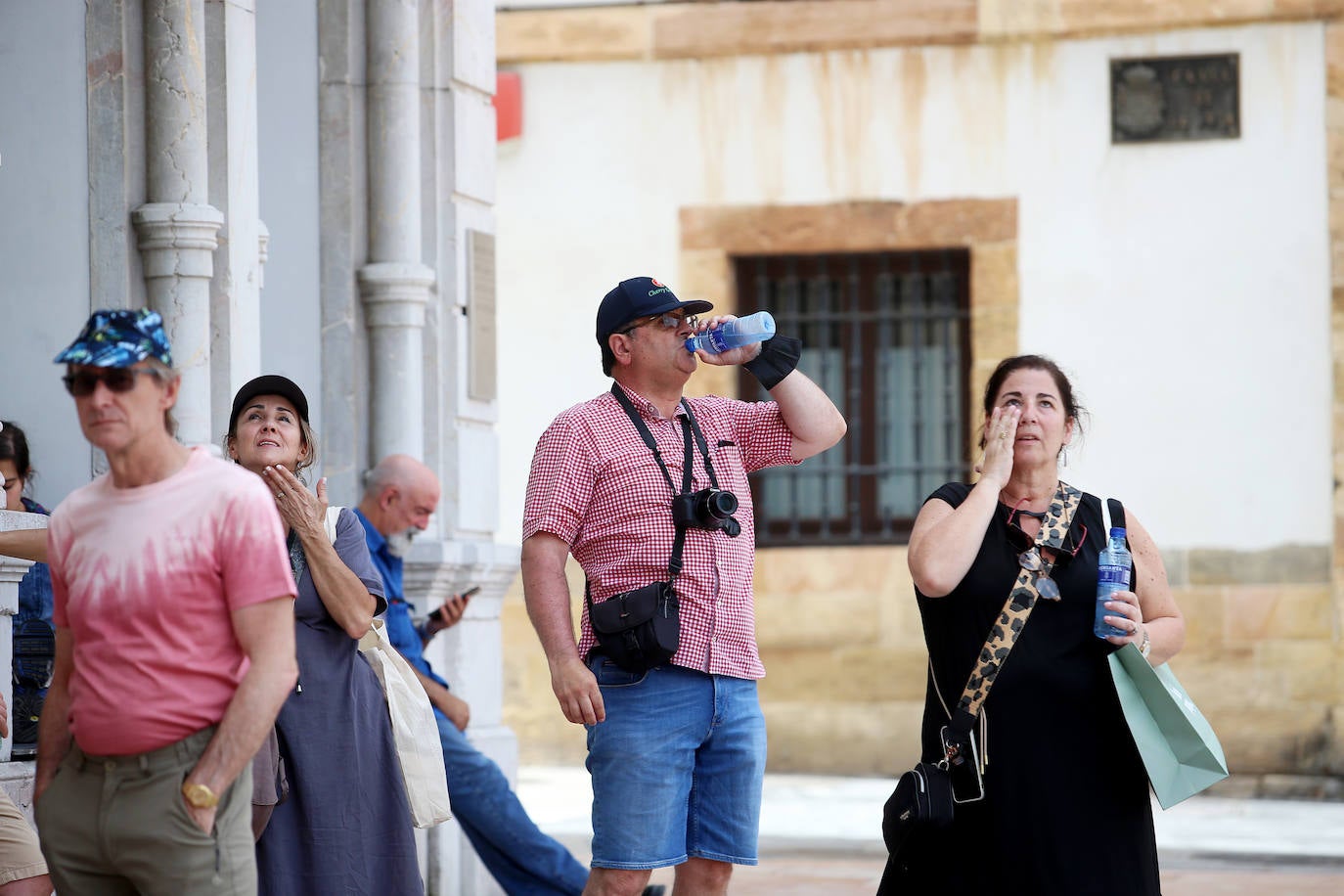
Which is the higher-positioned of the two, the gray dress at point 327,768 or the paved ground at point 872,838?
the gray dress at point 327,768

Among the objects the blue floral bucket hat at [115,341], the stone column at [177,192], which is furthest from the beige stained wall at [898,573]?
the blue floral bucket hat at [115,341]

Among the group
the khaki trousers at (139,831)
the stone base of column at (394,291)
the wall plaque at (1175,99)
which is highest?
the wall plaque at (1175,99)

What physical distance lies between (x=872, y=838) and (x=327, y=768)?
586cm

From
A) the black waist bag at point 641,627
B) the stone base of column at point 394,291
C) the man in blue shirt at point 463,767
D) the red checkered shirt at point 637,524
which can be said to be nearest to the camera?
the black waist bag at point 641,627

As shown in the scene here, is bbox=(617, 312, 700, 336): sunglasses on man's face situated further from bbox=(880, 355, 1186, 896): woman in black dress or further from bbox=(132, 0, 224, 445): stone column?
bbox=(132, 0, 224, 445): stone column

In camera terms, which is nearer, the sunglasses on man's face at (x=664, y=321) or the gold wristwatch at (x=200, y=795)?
the gold wristwatch at (x=200, y=795)

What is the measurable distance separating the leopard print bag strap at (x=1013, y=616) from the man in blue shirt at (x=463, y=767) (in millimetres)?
2361

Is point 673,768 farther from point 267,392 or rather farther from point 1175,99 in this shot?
point 1175,99

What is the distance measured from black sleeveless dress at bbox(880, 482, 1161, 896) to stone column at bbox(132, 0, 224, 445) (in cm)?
261

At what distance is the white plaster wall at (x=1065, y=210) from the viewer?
42.0 ft

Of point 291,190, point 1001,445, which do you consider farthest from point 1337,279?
point 1001,445

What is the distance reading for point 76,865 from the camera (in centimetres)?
352

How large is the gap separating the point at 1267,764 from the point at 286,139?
7.59m

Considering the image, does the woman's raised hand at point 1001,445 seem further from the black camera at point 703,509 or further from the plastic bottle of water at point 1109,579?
A: the black camera at point 703,509
